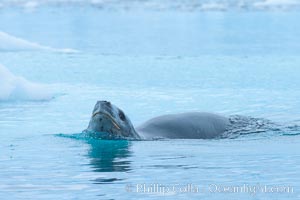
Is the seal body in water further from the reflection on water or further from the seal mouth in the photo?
the reflection on water

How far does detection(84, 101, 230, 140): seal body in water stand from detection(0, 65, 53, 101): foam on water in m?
3.28

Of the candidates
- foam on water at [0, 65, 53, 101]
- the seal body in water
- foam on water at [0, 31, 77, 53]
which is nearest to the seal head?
the seal body in water

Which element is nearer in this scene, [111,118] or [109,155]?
[109,155]

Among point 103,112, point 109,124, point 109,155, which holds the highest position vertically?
point 103,112

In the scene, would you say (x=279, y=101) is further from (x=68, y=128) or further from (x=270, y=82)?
(x=68, y=128)

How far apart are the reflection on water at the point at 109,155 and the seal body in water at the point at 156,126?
101 millimetres

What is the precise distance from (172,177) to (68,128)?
3.26 m

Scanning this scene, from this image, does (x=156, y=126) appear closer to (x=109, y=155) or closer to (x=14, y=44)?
(x=109, y=155)

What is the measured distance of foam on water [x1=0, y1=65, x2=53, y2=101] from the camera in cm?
1177

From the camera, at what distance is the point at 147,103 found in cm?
1162

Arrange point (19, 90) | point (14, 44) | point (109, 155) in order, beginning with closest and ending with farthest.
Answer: point (109, 155) < point (19, 90) < point (14, 44)

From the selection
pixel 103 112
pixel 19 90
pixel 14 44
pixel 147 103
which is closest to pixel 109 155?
pixel 103 112

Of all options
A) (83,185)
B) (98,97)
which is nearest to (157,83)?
→ (98,97)

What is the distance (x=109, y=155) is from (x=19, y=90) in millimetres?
4582
